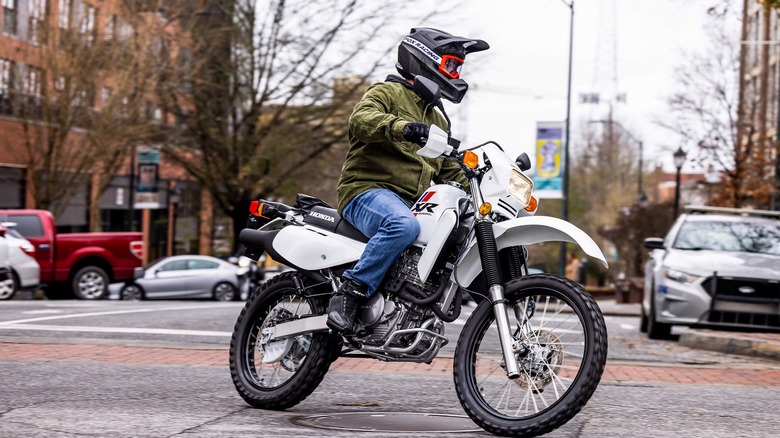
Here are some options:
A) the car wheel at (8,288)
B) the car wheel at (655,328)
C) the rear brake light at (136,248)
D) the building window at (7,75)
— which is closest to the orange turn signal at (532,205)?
the car wheel at (655,328)

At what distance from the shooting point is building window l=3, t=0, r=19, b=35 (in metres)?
32.2

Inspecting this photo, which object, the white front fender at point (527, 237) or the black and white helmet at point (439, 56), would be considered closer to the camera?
the white front fender at point (527, 237)

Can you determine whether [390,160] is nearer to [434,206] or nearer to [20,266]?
[434,206]

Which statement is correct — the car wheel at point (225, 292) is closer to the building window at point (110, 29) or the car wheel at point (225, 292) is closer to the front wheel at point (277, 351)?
the building window at point (110, 29)

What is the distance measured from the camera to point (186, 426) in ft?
17.5

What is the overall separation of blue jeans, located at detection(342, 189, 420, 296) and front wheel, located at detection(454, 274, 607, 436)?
0.51 metres

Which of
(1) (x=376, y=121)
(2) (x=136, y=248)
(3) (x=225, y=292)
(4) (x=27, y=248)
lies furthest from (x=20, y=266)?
(1) (x=376, y=121)

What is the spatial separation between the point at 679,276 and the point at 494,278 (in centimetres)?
822

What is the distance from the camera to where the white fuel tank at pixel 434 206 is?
18.2 feet

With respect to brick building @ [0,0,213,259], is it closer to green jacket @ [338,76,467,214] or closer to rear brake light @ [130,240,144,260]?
rear brake light @ [130,240,144,260]

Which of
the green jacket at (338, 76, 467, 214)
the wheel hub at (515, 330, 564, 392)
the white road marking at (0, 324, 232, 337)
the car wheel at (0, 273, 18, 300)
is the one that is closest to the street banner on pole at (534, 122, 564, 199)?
the car wheel at (0, 273, 18, 300)

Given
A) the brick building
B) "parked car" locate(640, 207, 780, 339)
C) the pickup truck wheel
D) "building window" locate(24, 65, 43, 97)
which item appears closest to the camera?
"parked car" locate(640, 207, 780, 339)

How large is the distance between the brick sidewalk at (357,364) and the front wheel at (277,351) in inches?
79.8

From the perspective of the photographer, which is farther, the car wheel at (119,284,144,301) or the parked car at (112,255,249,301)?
the parked car at (112,255,249,301)
